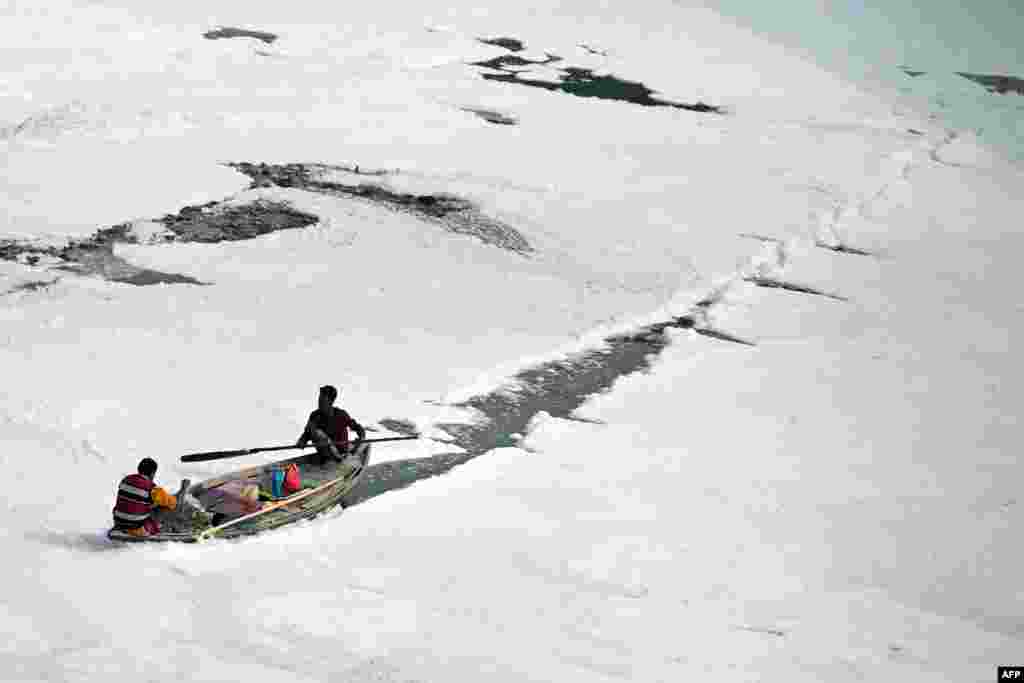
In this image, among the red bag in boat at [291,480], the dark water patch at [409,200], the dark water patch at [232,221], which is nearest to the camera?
the red bag in boat at [291,480]

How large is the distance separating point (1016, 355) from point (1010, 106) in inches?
715

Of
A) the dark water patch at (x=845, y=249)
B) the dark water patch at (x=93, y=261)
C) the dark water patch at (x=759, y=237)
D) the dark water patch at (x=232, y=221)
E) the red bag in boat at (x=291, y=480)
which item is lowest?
the red bag in boat at (x=291, y=480)

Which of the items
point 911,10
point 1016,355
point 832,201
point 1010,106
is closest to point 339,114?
point 832,201

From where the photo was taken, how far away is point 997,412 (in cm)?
1434

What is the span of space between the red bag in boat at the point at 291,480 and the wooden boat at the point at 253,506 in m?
0.11

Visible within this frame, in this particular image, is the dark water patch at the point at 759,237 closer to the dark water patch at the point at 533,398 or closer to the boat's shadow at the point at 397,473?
the dark water patch at the point at 533,398

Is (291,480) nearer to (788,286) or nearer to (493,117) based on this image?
(788,286)

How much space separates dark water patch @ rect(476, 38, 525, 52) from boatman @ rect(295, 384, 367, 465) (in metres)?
21.3

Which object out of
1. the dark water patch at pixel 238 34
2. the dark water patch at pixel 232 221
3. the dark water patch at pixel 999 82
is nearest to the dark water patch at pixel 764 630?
the dark water patch at pixel 232 221

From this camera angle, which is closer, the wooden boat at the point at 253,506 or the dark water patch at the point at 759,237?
the wooden boat at the point at 253,506

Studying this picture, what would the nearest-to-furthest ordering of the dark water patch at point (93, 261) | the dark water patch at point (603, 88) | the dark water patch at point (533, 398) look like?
the dark water patch at point (533, 398), the dark water patch at point (93, 261), the dark water patch at point (603, 88)

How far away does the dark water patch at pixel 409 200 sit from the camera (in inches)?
721

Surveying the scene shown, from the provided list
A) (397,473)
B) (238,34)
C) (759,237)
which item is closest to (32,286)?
(397,473)

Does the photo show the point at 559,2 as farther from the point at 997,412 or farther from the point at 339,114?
the point at 997,412
